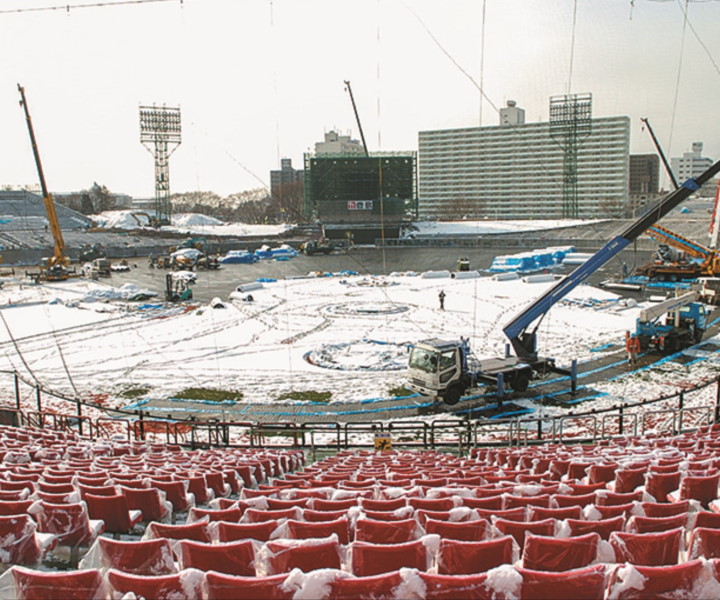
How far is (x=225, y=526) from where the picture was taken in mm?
4461

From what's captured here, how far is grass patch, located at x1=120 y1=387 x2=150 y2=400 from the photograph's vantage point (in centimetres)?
1994

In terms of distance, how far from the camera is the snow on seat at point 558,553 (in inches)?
144

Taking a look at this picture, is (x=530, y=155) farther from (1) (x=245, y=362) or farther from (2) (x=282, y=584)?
(2) (x=282, y=584)

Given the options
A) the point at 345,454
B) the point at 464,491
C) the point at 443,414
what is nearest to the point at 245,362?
the point at 443,414

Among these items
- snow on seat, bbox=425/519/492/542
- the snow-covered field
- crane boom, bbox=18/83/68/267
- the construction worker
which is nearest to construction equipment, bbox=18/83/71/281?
crane boom, bbox=18/83/68/267

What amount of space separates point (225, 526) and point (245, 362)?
19824 millimetres

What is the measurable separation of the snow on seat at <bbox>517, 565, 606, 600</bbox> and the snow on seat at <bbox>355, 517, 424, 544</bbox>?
1370mm

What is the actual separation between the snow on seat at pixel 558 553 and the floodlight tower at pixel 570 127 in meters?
103

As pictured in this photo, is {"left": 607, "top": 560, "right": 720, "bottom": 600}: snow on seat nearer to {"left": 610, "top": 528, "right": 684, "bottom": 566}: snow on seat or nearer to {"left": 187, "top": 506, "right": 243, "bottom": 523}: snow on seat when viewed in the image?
{"left": 610, "top": 528, "right": 684, "bottom": 566}: snow on seat

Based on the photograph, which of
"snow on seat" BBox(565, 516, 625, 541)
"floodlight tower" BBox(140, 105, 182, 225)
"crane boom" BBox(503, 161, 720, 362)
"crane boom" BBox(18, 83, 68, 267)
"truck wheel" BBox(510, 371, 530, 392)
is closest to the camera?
"snow on seat" BBox(565, 516, 625, 541)

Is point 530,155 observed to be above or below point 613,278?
above

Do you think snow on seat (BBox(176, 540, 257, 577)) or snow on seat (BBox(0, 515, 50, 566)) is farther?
snow on seat (BBox(0, 515, 50, 566))

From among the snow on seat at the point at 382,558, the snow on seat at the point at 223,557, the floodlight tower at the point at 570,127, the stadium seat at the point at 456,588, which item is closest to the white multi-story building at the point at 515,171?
the floodlight tower at the point at 570,127

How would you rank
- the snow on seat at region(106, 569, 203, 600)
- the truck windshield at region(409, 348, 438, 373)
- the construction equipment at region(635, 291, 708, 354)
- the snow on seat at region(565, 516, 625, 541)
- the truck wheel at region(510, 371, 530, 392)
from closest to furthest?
the snow on seat at region(106, 569, 203, 600), the snow on seat at region(565, 516, 625, 541), the truck windshield at region(409, 348, 438, 373), the truck wheel at region(510, 371, 530, 392), the construction equipment at region(635, 291, 708, 354)
